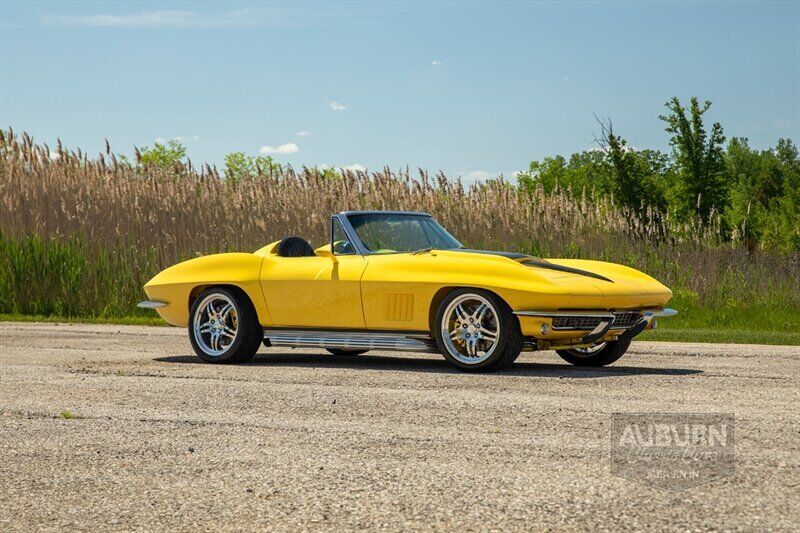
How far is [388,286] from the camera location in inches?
380

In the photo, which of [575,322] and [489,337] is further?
[489,337]

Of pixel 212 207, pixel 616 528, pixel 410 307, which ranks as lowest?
pixel 616 528

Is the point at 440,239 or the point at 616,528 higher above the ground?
the point at 440,239

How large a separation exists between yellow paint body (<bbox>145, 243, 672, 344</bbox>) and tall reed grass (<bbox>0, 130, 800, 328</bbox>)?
317 inches

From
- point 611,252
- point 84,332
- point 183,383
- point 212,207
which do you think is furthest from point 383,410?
point 212,207

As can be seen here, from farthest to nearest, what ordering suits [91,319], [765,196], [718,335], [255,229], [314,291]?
[765,196] < [255,229] < [91,319] < [718,335] < [314,291]

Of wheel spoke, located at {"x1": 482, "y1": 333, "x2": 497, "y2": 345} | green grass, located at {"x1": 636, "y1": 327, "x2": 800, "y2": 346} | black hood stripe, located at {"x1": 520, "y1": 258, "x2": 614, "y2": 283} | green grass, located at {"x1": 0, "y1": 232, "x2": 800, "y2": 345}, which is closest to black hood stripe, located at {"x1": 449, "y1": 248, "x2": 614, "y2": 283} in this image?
black hood stripe, located at {"x1": 520, "y1": 258, "x2": 614, "y2": 283}

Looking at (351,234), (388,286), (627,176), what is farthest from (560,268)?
(627,176)

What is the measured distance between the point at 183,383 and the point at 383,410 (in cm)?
230

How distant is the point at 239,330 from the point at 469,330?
2.39 metres

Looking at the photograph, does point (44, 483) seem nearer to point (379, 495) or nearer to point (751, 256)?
point (379, 495)

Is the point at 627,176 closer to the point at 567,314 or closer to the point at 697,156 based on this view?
the point at 697,156

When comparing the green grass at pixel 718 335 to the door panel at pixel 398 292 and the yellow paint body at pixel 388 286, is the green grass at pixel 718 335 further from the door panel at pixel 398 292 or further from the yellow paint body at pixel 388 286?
the door panel at pixel 398 292

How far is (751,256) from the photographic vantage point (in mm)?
20016
